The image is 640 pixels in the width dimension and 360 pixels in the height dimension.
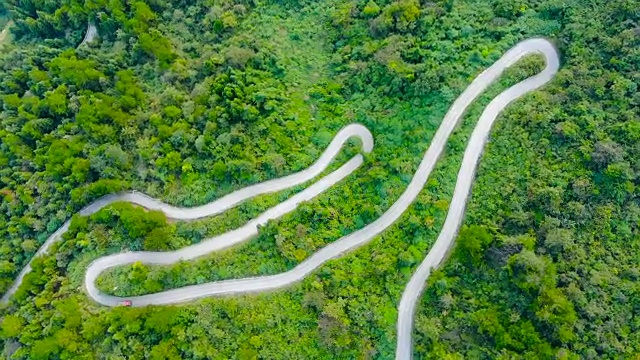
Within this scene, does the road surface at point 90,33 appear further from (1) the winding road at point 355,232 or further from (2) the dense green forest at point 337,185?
(1) the winding road at point 355,232

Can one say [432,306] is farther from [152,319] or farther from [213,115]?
[213,115]

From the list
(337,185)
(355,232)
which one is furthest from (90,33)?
(355,232)

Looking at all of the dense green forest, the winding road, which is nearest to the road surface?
the dense green forest

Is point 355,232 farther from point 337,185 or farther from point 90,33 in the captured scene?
point 90,33

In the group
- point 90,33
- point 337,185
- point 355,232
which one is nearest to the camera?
point 355,232

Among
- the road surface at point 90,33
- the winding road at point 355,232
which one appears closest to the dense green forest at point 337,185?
the winding road at point 355,232

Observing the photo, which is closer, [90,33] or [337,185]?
[337,185]

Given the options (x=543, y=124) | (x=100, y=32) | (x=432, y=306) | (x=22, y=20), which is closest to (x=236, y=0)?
(x=100, y=32)
